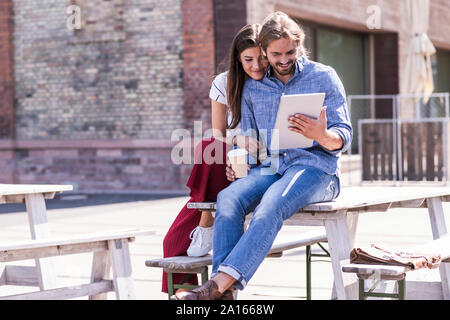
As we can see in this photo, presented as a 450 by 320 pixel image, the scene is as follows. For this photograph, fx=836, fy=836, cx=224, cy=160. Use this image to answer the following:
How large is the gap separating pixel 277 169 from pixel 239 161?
21 cm

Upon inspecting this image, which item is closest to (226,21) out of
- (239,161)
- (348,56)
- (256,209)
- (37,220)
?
(348,56)

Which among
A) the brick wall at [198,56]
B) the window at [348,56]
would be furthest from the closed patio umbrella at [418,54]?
the brick wall at [198,56]

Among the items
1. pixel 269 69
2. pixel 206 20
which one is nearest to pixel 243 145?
pixel 269 69

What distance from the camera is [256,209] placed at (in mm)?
3818

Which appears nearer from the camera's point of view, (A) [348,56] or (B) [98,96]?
(B) [98,96]

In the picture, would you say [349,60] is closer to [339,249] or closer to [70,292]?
[70,292]

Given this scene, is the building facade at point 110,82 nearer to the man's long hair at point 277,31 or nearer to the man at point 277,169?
the man at point 277,169

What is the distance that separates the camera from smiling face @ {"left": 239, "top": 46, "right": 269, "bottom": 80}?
167 inches

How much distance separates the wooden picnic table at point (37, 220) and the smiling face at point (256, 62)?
1443 mm

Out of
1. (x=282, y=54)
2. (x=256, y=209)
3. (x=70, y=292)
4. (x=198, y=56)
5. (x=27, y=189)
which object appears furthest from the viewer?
(x=198, y=56)

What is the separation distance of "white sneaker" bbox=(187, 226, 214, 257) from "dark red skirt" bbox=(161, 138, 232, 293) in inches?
4.2

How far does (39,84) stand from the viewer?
15.0 meters

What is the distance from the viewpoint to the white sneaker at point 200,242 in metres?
4.26
